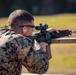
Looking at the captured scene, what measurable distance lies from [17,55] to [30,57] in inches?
6.1

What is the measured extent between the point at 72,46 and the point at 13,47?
9389mm

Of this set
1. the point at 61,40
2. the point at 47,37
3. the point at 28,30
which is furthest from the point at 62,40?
the point at 28,30

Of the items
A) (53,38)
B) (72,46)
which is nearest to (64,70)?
(72,46)

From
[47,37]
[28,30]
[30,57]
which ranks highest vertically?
[28,30]

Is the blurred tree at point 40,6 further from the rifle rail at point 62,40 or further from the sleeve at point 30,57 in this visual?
the sleeve at point 30,57

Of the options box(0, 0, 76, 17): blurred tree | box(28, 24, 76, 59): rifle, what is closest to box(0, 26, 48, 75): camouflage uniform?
box(28, 24, 76, 59): rifle

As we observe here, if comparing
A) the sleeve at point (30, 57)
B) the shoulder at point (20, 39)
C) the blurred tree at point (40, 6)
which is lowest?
the blurred tree at point (40, 6)

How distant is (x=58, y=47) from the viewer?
50.9 feet

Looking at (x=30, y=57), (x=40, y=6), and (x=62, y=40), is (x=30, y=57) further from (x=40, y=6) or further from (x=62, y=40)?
(x=40, y=6)

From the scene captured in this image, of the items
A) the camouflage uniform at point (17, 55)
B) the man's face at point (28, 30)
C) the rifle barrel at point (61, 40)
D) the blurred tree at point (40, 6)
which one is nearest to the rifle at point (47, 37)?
the rifle barrel at point (61, 40)

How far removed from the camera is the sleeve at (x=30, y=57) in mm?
5715

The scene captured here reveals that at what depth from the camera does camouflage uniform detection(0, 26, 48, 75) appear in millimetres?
5723

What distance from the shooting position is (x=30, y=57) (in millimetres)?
5742

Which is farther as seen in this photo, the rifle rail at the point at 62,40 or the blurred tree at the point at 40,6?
the blurred tree at the point at 40,6
